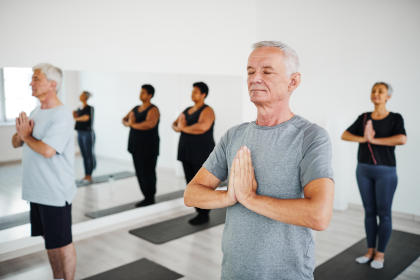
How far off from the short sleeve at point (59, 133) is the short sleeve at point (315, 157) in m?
1.65

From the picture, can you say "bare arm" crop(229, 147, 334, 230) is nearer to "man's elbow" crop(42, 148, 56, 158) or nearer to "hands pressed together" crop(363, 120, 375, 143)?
"man's elbow" crop(42, 148, 56, 158)

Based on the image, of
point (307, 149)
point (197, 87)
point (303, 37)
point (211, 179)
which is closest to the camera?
point (307, 149)

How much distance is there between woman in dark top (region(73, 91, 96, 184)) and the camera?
3.82m

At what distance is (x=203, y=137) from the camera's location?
403 centimetres

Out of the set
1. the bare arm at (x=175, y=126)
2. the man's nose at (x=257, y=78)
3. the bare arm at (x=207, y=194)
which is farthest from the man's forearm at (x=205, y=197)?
the bare arm at (x=175, y=126)

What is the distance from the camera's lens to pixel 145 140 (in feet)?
13.9

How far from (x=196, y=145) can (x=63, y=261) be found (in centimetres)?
194

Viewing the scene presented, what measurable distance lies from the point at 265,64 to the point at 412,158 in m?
3.76

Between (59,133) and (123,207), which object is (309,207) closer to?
(59,133)

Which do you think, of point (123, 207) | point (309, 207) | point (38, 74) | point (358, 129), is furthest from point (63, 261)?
point (358, 129)

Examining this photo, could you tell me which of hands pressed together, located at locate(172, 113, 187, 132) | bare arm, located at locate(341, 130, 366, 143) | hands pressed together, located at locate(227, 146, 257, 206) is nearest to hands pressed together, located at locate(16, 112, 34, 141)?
hands pressed together, located at locate(227, 146, 257, 206)

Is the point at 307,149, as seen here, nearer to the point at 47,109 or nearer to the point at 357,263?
the point at 47,109

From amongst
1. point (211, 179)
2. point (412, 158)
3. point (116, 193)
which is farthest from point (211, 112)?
point (211, 179)

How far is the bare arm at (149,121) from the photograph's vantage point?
13.6 feet
